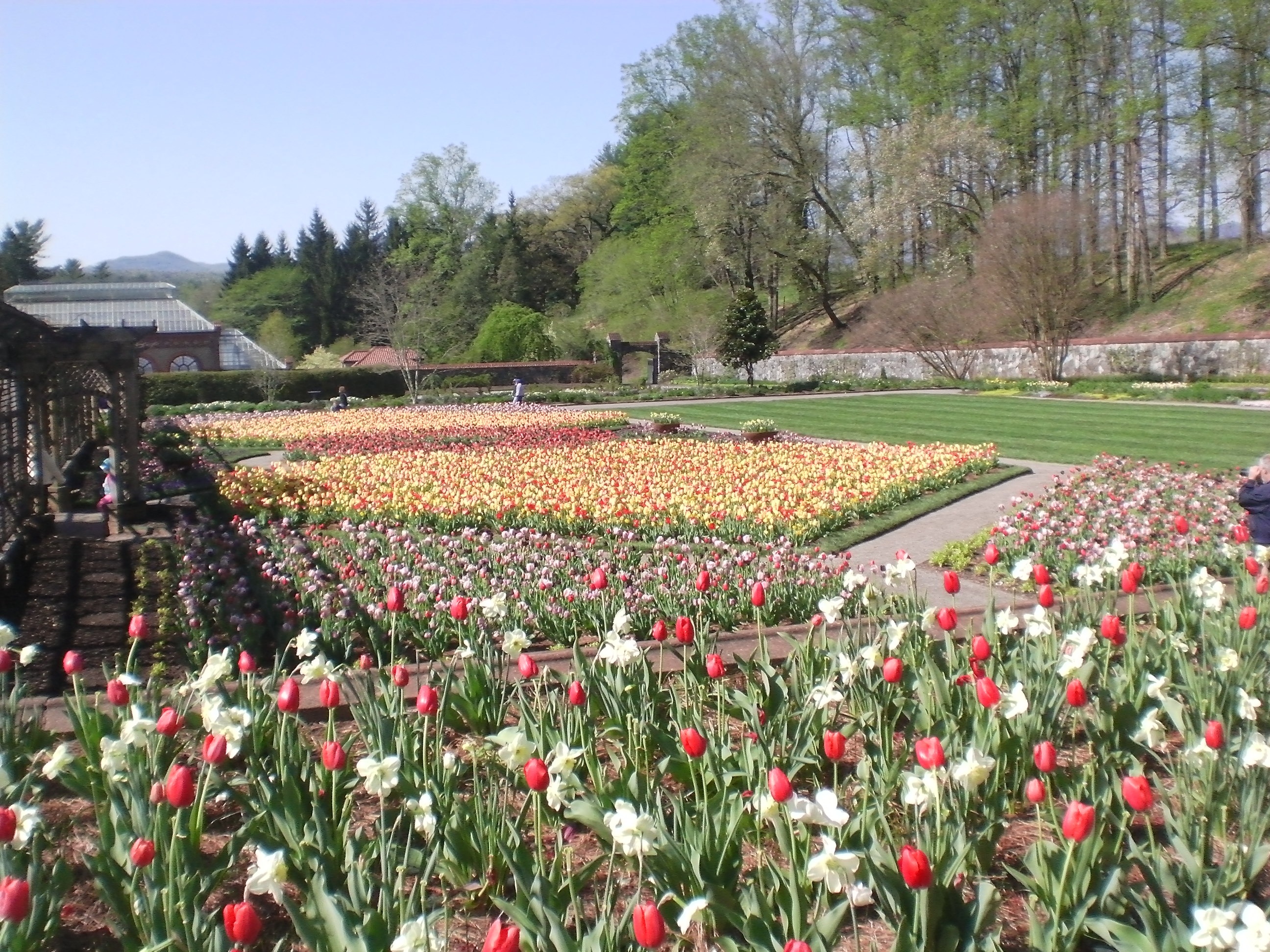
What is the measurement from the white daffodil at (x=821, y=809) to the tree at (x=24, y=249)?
214 feet

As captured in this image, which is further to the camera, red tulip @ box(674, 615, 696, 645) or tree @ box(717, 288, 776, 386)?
tree @ box(717, 288, 776, 386)

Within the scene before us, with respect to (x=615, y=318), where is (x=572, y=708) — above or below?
below

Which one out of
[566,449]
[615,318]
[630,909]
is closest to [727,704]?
[630,909]

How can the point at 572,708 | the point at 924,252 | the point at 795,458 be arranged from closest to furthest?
the point at 572,708, the point at 795,458, the point at 924,252

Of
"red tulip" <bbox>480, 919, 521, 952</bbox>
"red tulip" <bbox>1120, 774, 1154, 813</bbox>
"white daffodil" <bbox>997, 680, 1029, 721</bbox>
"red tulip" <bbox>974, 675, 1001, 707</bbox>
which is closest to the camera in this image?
Answer: "red tulip" <bbox>480, 919, 521, 952</bbox>

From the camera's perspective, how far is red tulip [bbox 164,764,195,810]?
2.31 m

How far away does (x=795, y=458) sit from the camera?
44.4ft

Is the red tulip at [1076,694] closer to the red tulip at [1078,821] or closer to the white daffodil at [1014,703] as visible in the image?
the white daffodil at [1014,703]

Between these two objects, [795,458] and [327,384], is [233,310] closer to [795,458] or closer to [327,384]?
[327,384]

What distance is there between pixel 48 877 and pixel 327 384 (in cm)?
3692

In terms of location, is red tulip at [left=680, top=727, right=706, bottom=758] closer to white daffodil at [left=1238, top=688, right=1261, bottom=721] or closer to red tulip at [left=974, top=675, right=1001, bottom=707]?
red tulip at [left=974, top=675, right=1001, bottom=707]

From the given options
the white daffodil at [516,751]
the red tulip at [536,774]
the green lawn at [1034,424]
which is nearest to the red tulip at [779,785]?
the red tulip at [536,774]

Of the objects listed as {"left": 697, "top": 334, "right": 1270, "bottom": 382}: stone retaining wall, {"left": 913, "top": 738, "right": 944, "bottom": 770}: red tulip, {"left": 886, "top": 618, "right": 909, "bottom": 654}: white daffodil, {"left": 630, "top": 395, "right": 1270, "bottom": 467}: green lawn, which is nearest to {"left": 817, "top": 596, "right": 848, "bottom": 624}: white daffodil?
{"left": 886, "top": 618, "right": 909, "bottom": 654}: white daffodil

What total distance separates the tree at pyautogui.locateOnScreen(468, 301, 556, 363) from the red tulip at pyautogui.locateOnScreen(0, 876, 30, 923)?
46.5 m
